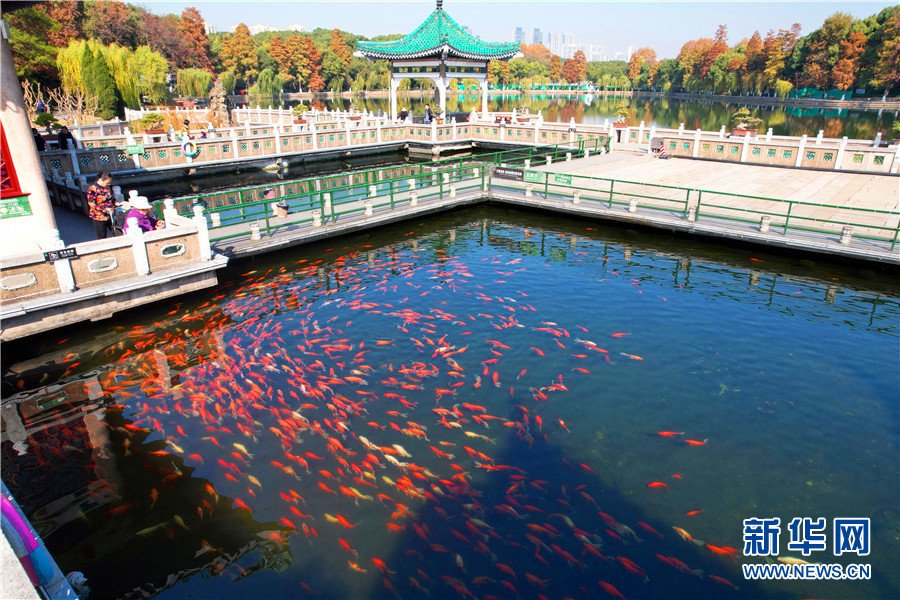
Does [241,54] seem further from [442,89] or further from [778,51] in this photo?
[778,51]

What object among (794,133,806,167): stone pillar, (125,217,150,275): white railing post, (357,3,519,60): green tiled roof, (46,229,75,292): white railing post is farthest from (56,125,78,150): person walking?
(794,133,806,167): stone pillar

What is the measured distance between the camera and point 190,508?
732 cm

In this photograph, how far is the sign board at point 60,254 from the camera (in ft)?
38.4

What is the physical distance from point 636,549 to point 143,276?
1225 centimetres

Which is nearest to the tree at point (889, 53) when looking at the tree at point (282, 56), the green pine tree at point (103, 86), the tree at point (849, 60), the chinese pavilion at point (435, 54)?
the tree at point (849, 60)

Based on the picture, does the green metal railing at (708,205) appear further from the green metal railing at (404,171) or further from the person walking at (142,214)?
the person walking at (142,214)

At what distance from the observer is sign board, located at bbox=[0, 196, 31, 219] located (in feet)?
40.3

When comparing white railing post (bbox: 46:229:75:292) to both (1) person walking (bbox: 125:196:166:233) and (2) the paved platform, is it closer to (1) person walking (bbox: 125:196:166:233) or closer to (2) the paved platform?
(1) person walking (bbox: 125:196:166:233)

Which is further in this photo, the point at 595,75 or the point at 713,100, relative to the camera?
the point at 595,75

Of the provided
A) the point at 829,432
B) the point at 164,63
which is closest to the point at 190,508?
the point at 829,432

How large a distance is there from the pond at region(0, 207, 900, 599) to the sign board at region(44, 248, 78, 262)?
5.70 feet

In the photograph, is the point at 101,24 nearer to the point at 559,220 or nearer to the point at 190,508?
the point at 559,220

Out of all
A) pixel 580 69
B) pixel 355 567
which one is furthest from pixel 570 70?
pixel 355 567

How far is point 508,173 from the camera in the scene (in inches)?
932
